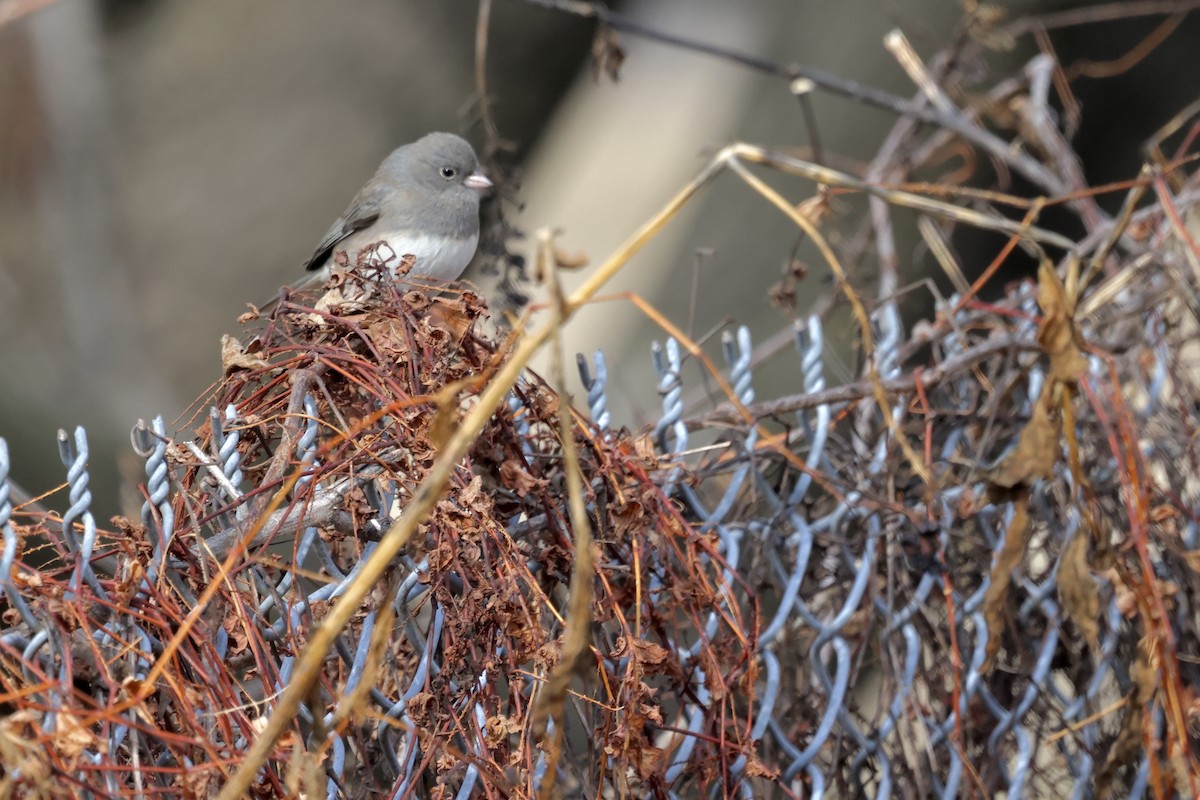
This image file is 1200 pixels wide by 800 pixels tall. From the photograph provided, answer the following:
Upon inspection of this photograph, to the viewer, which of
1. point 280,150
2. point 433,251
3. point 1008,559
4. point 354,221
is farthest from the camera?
point 280,150

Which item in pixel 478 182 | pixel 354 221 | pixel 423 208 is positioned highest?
pixel 478 182

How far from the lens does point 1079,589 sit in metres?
1.34

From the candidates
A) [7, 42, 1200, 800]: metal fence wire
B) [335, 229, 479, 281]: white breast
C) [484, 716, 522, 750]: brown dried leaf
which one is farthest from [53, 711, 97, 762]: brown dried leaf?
[335, 229, 479, 281]: white breast

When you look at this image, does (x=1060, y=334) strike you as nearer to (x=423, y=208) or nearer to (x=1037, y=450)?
(x=1037, y=450)

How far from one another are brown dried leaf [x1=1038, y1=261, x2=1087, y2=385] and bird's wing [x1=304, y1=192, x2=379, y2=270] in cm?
185

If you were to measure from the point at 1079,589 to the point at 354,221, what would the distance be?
1.95m

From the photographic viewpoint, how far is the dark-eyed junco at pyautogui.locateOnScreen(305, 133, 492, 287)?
268 cm

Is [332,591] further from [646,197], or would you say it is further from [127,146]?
[127,146]

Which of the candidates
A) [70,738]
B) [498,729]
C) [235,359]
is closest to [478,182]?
[235,359]

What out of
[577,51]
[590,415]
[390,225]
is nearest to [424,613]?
[590,415]

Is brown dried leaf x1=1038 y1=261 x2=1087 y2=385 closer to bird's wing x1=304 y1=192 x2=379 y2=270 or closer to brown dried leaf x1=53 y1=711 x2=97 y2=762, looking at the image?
brown dried leaf x1=53 y1=711 x2=97 y2=762

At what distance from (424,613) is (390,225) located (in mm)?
1419

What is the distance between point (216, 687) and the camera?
105 centimetres

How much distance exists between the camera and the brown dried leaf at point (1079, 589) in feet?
4.39
